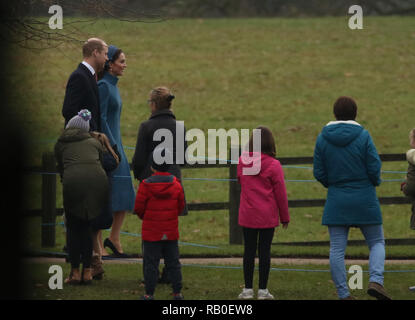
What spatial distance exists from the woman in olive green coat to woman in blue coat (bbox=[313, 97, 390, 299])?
187cm

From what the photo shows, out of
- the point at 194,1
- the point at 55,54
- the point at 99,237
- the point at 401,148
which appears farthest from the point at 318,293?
the point at 194,1

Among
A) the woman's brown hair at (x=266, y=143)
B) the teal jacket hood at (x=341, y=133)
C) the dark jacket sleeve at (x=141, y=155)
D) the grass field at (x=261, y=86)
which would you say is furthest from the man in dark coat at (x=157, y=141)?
the grass field at (x=261, y=86)

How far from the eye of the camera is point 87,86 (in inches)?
293

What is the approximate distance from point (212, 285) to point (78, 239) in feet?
4.37

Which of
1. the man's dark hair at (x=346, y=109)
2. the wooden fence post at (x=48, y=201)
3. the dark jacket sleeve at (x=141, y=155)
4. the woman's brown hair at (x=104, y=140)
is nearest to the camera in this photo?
the man's dark hair at (x=346, y=109)

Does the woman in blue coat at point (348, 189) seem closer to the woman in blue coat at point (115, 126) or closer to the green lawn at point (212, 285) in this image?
the green lawn at point (212, 285)

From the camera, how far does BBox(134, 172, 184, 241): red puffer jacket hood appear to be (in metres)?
6.73

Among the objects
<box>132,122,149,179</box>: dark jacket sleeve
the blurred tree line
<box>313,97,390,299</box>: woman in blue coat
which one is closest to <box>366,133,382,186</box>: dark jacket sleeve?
<box>313,97,390,299</box>: woman in blue coat

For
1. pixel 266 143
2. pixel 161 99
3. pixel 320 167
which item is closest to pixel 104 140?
pixel 161 99

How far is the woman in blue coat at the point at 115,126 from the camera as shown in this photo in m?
7.93

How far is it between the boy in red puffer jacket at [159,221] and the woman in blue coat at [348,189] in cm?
124

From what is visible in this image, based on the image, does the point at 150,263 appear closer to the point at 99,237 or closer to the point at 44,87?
the point at 99,237

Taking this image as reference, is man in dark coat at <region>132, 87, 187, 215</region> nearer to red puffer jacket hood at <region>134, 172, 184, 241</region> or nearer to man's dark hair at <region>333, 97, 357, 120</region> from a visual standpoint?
red puffer jacket hood at <region>134, 172, 184, 241</region>

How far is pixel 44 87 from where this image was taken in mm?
19906
